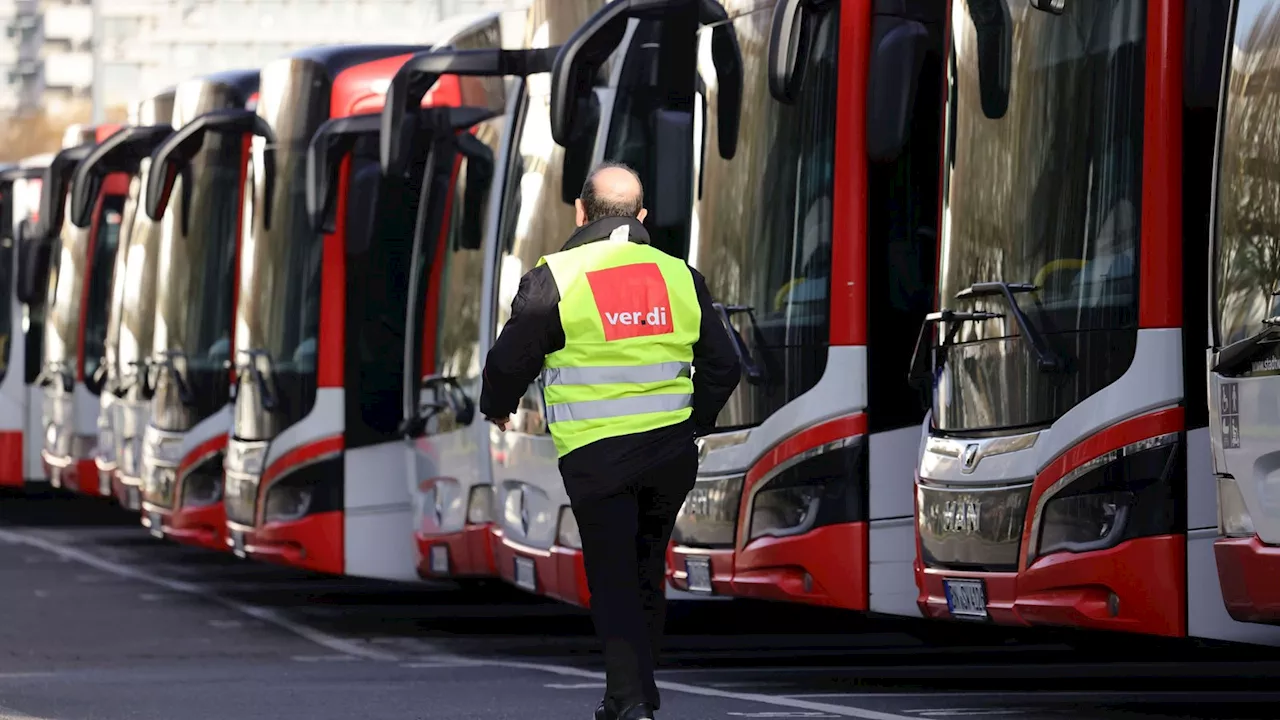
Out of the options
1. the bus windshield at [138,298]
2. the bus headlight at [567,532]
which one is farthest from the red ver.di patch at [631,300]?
the bus windshield at [138,298]

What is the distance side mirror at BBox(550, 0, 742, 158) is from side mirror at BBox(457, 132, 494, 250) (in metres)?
2.07

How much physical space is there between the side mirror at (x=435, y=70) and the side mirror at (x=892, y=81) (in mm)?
2987

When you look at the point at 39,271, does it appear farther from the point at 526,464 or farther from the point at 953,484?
the point at 953,484

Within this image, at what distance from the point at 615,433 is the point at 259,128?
824 centimetres

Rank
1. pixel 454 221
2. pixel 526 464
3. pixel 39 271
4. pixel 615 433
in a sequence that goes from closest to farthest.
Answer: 1. pixel 615 433
2. pixel 526 464
3. pixel 454 221
4. pixel 39 271

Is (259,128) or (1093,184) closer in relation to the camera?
(1093,184)

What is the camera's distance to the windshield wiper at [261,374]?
1573 centimetres

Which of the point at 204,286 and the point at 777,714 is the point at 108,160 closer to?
the point at 204,286

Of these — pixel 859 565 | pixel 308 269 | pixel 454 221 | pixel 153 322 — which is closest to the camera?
pixel 859 565

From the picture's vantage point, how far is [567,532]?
12359mm

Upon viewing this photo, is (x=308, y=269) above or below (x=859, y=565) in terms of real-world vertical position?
above

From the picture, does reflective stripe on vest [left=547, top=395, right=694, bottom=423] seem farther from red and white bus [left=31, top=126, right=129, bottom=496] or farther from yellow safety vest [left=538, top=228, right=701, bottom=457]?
red and white bus [left=31, top=126, right=129, bottom=496]

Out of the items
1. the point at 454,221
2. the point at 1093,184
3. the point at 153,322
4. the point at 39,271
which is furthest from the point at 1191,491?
the point at 39,271

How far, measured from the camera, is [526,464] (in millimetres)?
12867
